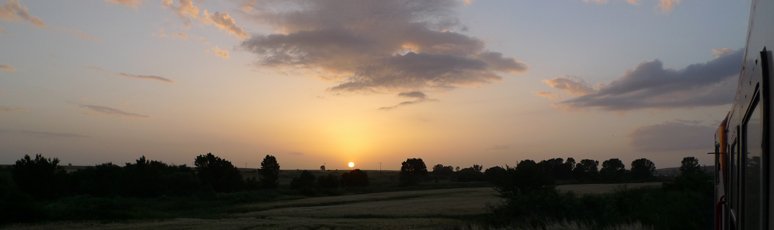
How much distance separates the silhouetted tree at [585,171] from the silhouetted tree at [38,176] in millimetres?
83521

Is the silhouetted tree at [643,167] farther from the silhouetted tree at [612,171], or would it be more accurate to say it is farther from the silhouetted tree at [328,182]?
Result: the silhouetted tree at [328,182]

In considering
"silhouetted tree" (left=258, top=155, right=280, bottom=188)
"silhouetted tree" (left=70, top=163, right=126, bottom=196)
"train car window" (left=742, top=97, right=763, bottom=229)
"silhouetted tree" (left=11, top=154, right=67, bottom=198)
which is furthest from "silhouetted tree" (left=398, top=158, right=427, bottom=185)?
"train car window" (left=742, top=97, right=763, bottom=229)

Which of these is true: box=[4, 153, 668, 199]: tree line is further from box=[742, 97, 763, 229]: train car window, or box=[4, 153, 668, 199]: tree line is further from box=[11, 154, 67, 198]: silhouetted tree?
box=[742, 97, 763, 229]: train car window

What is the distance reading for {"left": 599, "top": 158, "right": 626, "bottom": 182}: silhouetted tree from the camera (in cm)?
11494

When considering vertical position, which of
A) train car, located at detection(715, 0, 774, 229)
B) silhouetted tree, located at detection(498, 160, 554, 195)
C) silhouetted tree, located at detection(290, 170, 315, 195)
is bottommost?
silhouetted tree, located at detection(290, 170, 315, 195)

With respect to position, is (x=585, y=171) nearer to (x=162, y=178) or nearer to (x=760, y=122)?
(x=162, y=178)

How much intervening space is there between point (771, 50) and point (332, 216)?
156 ft

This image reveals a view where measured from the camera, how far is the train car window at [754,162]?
2.86 meters

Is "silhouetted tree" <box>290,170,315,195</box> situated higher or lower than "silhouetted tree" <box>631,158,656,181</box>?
lower

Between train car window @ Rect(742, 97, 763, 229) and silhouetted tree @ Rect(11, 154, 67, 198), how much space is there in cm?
8516

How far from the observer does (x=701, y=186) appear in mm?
36031

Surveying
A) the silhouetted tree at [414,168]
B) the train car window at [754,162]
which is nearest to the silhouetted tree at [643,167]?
the silhouetted tree at [414,168]

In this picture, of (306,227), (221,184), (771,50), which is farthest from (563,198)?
(221,184)

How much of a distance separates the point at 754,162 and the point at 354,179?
11956 cm
